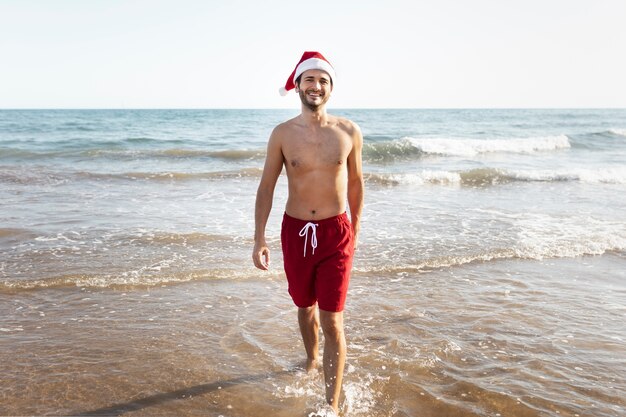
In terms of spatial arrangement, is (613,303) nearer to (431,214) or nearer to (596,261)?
(596,261)

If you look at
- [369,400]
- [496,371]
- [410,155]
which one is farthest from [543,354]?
[410,155]

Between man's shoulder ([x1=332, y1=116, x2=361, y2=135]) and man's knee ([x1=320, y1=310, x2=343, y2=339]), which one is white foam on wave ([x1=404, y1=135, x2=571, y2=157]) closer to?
man's shoulder ([x1=332, y1=116, x2=361, y2=135])

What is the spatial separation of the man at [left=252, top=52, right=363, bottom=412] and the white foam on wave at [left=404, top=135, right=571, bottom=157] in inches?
812

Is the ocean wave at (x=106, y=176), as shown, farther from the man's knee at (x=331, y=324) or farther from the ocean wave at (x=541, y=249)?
the man's knee at (x=331, y=324)

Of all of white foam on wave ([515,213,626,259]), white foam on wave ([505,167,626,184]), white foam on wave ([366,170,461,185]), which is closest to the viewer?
white foam on wave ([515,213,626,259])

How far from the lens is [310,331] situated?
3.98m

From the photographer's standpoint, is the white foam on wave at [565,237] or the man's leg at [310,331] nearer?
the man's leg at [310,331]

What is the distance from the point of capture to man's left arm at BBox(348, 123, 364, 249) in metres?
3.56

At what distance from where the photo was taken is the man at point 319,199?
135 inches
